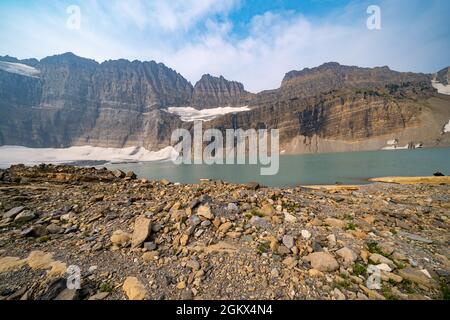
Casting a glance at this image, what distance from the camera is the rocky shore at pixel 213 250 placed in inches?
165

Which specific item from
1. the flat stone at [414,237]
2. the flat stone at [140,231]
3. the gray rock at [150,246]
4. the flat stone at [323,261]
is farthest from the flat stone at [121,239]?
the flat stone at [414,237]

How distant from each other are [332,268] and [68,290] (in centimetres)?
519

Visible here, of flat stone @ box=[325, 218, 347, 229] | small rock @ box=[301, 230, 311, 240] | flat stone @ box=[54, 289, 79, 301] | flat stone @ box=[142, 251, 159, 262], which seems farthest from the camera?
flat stone @ box=[325, 218, 347, 229]

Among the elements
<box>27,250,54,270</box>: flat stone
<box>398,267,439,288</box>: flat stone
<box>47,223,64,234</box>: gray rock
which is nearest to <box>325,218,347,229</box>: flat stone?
<box>398,267,439,288</box>: flat stone

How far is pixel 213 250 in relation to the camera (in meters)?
5.19

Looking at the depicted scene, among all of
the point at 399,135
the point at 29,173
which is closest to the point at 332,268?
the point at 29,173

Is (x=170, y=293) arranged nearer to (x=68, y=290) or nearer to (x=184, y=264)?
(x=184, y=264)

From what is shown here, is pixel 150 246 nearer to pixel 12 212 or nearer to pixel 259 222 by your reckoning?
pixel 259 222

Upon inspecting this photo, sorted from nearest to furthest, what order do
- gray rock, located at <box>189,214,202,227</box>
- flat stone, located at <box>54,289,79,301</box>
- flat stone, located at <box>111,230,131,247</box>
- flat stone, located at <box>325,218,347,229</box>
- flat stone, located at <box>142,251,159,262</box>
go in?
1. flat stone, located at <box>54,289,79,301</box>
2. flat stone, located at <box>142,251,159,262</box>
3. flat stone, located at <box>111,230,131,247</box>
4. gray rock, located at <box>189,214,202,227</box>
5. flat stone, located at <box>325,218,347,229</box>

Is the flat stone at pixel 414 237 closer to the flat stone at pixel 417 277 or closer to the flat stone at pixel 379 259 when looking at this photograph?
the flat stone at pixel 417 277

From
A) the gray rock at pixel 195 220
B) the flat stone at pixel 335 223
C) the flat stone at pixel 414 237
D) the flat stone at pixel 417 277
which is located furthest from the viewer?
the flat stone at pixel 335 223

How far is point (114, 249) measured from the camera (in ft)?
17.6

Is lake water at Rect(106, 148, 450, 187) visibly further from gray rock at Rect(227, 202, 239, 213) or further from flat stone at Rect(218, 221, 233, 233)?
flat stone at Rect(218, 221, 233, 233)

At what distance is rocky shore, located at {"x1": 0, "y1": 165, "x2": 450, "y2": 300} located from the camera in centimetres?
418
